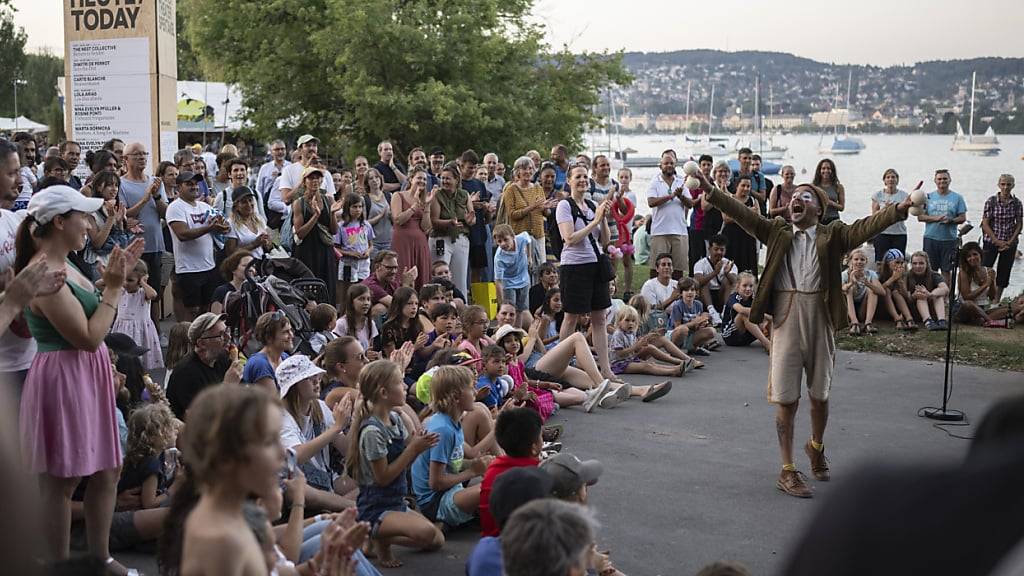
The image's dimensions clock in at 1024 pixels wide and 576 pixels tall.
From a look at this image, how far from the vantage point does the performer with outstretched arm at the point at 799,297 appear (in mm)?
7367

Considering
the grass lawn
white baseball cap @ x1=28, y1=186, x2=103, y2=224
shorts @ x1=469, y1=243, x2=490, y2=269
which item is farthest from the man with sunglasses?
the grass lawn

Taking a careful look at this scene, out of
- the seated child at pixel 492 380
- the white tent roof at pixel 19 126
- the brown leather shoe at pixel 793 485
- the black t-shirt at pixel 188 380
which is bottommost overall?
the brown leather shoe at pixel 793 485

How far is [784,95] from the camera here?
154 m

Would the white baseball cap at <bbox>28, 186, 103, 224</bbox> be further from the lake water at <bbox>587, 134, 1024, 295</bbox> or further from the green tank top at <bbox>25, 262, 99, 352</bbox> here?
the lake water at <bbox>587, 134, 1024, 295</bbox>

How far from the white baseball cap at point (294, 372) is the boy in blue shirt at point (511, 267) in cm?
546

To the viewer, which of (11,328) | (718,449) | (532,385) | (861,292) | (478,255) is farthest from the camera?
(861,292)

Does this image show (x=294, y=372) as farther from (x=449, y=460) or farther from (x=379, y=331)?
(x=379, y=331)

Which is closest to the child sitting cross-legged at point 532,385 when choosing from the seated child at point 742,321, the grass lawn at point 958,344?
the seated child at point 742,321

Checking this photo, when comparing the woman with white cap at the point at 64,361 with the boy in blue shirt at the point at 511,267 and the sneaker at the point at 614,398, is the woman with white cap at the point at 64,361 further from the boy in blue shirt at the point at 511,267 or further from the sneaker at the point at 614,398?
the boy in blue shirt at the point at 511,267

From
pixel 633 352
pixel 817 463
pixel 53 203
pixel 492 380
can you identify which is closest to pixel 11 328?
pixel 53 203

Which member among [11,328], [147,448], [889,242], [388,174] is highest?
[388,174]

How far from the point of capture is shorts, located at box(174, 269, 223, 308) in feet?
32.1

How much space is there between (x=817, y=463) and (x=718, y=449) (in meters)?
0.96

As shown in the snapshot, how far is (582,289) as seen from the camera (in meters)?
10.1
